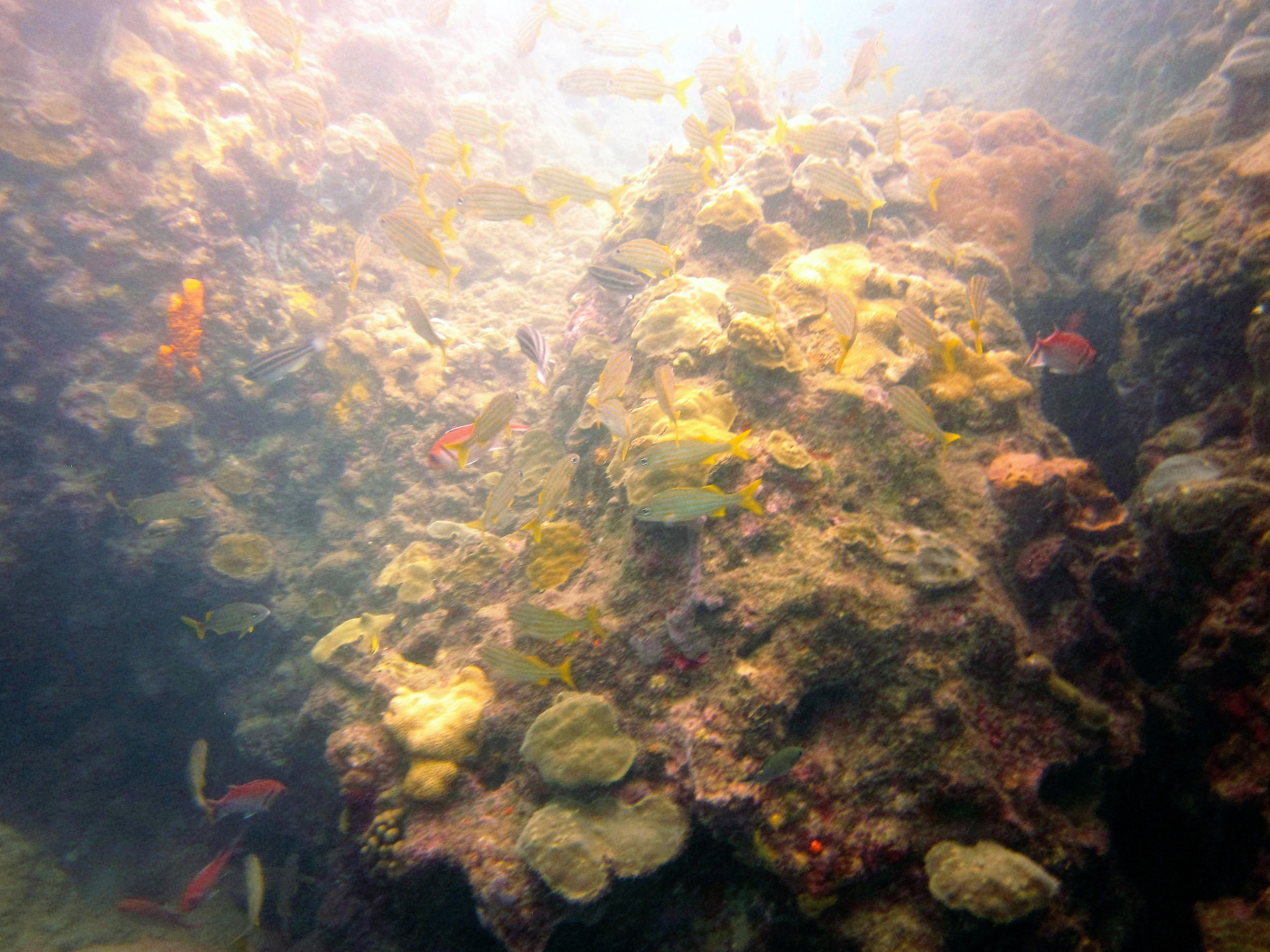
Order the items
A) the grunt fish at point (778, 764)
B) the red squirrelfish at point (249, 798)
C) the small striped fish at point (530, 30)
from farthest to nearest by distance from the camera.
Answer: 1. the small striped fish at point (530, 30)
2. the red squirrelfish at point (249, 798)
3. the grunt fish at point (778, 764)

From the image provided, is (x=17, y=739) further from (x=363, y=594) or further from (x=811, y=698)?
(x=811, y=698)

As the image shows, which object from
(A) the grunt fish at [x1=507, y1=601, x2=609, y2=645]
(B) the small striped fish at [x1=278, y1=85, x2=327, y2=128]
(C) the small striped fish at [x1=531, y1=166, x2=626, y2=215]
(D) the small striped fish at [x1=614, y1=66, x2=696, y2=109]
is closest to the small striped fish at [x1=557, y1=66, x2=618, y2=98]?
(D) the small striped fish at [x1=614, y1=66, x2=696, y2=109]

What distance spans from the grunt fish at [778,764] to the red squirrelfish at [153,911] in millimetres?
6935

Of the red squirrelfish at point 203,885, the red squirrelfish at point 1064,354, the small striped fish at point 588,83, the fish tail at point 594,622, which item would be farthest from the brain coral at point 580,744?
the small striped fish at point 588,83

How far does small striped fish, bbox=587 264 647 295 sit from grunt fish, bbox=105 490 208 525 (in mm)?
5208

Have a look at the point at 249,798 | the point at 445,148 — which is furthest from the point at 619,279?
the point at 249,798

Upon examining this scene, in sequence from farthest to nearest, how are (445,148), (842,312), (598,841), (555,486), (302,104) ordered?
1. (302,104)
2. (445,148)
3. (555,486)
4. (842,312)
5. (598,841)

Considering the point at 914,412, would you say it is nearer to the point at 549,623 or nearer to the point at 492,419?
the point at 549,623

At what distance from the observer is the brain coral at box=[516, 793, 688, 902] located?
2459mm

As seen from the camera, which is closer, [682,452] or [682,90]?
[682,452]

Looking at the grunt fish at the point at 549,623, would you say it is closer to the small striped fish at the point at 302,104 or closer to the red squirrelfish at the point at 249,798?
the red squirrelfish at the point at 249,798

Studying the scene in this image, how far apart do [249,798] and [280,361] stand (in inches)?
177

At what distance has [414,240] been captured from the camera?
A: 470cm

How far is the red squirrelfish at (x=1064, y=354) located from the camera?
3.92 m
